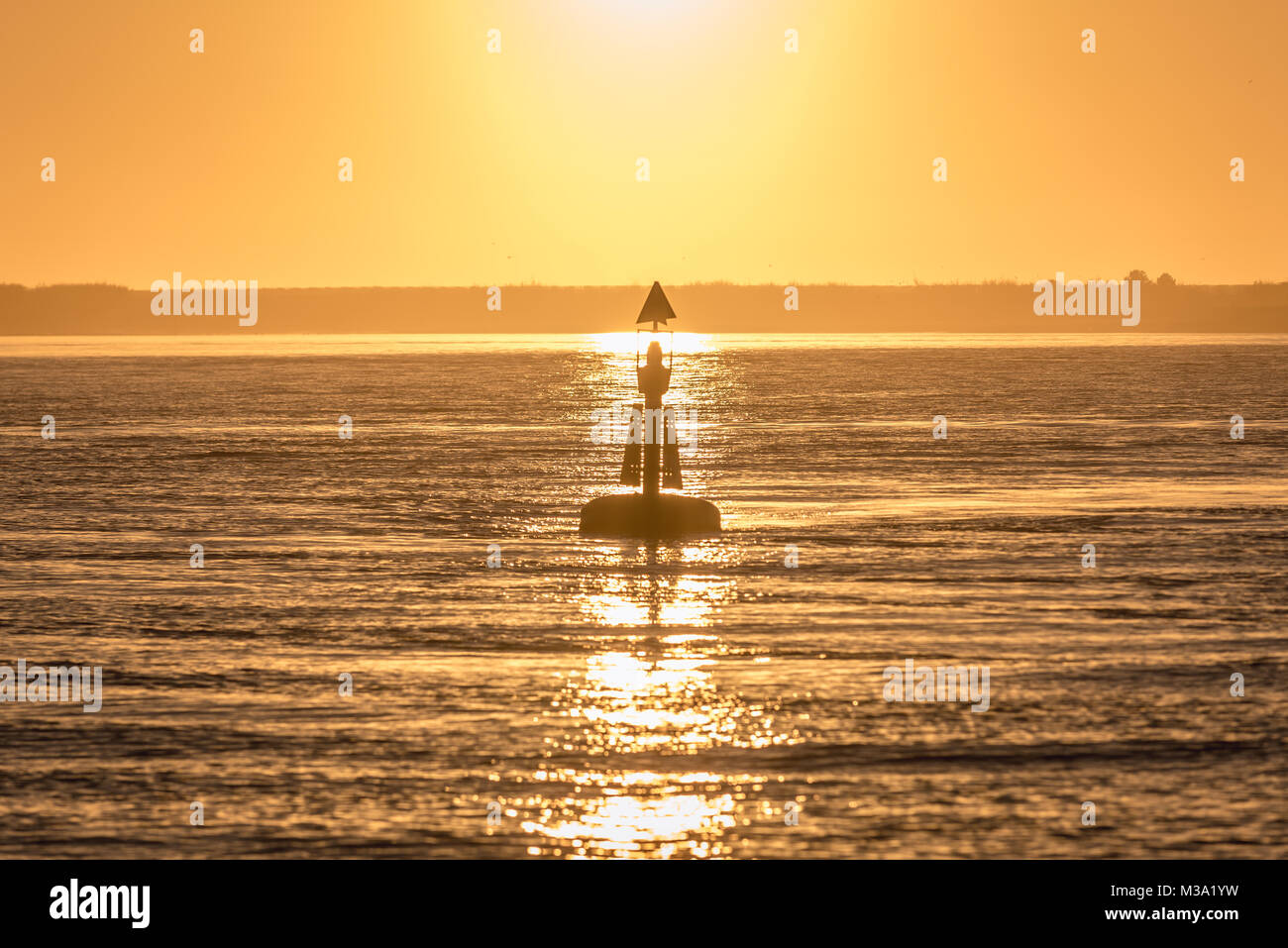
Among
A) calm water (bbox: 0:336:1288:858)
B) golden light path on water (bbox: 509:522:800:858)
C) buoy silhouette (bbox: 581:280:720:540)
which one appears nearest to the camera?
golden light path on water (bbox: 509:522:800:858)

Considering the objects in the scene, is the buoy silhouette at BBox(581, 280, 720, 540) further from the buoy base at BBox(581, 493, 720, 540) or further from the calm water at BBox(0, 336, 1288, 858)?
the calm water at BBox(0, 336, 1288, 858)

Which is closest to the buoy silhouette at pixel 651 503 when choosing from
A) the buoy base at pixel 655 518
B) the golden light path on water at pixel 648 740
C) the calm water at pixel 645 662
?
the buoy base at pixel 655 518

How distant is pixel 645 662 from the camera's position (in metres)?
19.9

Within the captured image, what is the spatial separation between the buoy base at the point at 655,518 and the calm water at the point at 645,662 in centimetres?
78

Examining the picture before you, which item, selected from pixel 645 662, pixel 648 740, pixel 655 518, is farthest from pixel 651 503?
pixel 648 740

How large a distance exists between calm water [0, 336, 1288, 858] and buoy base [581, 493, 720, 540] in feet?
2.55

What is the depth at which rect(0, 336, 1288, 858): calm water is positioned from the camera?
1373 cm

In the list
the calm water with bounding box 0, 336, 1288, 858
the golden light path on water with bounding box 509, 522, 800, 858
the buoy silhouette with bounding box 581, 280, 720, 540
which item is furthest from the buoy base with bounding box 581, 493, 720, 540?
the golden light path on water with bounding box 509, 522, 800, 858

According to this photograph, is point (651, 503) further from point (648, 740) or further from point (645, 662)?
point (648, 740)

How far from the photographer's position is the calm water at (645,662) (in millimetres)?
13727

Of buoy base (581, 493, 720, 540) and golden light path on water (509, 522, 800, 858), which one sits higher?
buoy base (581, 493, 720, 540)

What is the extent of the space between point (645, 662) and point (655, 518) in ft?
43.9

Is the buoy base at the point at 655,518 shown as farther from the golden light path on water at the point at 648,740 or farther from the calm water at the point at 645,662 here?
the golden light path on water at the point at 648,740
